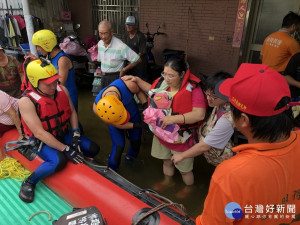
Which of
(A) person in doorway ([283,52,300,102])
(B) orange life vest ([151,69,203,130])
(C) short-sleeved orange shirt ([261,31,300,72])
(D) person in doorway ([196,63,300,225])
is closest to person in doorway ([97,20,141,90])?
(B) orange life vest ([151,69,203,130])

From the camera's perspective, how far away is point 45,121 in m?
2.15

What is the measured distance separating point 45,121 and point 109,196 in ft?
3.10

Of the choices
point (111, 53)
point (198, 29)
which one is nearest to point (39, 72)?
point (111, 53)

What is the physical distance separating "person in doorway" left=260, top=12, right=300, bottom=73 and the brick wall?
1.44 meters

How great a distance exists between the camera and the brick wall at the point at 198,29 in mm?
4652

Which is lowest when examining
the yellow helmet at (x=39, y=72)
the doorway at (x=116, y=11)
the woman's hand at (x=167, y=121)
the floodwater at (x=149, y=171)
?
the floodwater at (x=149, y=171)

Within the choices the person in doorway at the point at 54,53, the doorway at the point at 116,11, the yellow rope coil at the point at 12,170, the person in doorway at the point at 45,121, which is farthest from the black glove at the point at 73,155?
the doorway at the point at 116,11

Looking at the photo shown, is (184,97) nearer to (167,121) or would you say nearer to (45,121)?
(167,121)

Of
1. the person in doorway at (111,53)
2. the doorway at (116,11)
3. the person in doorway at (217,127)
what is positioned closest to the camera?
the person in doorway at (217,127)

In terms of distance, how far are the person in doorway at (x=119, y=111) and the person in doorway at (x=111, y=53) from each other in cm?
91

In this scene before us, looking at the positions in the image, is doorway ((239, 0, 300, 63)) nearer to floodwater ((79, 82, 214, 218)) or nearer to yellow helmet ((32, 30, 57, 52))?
floodwater ((79, 82, 214, 218))

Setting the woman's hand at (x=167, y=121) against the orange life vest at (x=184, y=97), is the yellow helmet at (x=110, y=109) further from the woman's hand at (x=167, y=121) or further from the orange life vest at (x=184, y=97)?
the orange life vest at (x=184, y=97)

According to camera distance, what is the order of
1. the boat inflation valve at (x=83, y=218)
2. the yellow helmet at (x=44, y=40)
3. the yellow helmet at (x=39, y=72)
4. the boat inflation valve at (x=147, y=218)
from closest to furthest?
1. the boat inflation valve at (x=83, y=218)
2. the boat inflation valve at (x=147, y=218)
3. the yellow helmet at (x=39, y=72)
4. the yellow helmet at (x=44, y=40)

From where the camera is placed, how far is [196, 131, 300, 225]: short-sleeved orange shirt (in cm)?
82
